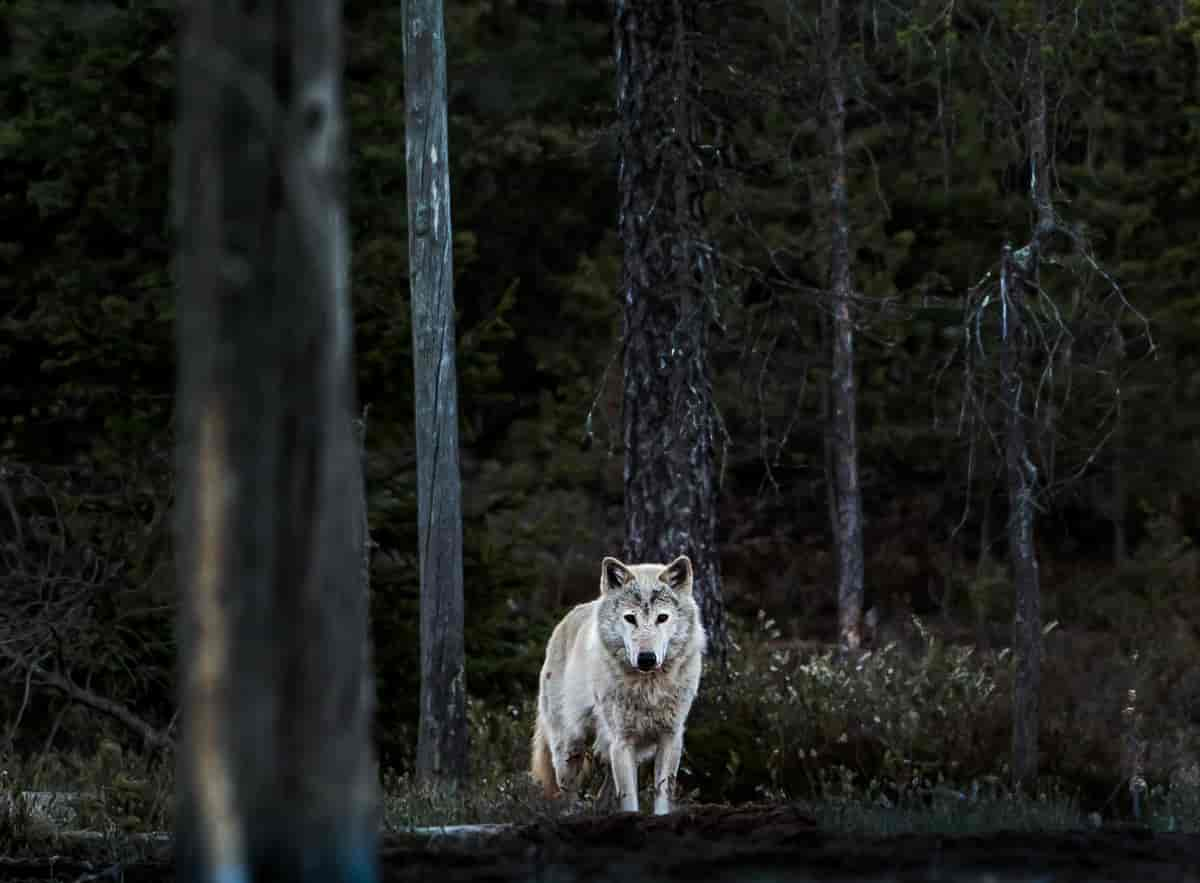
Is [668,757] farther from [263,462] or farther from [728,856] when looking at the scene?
[263,462]

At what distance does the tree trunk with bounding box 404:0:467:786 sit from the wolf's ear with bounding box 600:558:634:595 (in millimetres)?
2157

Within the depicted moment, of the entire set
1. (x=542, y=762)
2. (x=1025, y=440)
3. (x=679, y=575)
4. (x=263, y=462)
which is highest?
(x=263, y=462)

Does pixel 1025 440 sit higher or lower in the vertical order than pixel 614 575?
higher

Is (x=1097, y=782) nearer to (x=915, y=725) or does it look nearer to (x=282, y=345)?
(x=915, y=725)

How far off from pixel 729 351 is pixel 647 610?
15.3 meters

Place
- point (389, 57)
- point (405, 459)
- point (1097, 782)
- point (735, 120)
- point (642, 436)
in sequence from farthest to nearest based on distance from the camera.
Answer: point (389, 57), point (405, 459), point (735, 120), point (642, 436), point (1097, 782)

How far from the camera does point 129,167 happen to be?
16.4 meters

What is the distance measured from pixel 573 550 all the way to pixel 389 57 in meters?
8.55

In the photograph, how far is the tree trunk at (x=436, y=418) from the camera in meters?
12.4

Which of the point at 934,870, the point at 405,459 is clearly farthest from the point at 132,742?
the point at 934,870

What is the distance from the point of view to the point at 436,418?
40.9 feet

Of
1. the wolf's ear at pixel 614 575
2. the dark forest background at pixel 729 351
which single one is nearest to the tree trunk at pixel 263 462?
the wolf's ear at pixel 614 575

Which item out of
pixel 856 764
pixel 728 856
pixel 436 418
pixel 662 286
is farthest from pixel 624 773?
pixel 662 286

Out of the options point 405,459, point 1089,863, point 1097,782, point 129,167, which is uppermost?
point 129,167
